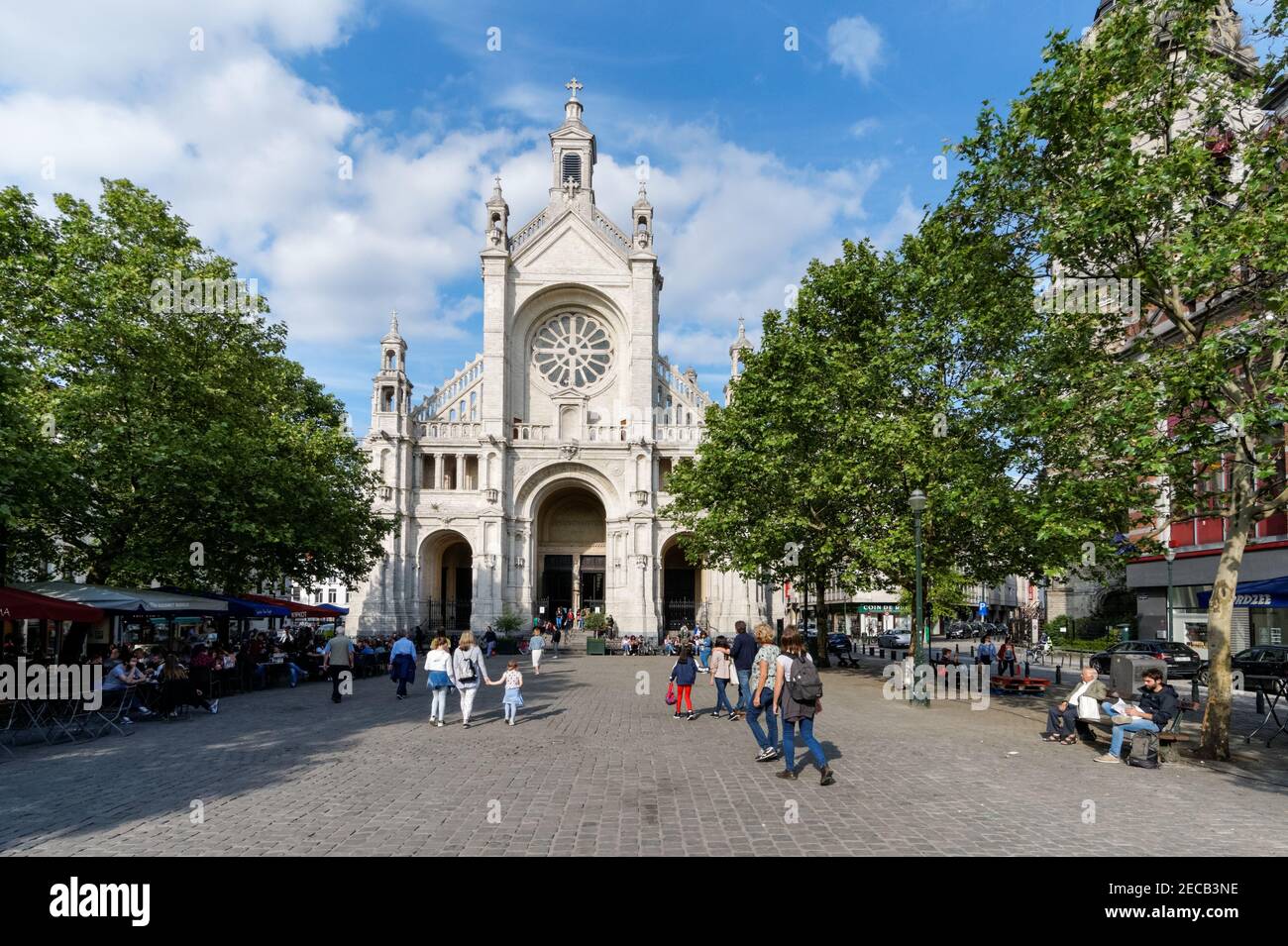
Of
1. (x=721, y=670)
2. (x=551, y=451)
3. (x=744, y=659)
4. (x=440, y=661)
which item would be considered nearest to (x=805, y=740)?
(x=744, y=659)

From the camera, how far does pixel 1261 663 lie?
22.8 m

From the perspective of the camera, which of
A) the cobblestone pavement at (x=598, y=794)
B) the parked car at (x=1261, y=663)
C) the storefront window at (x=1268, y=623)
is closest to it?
the cobblestone pavement at (x=598, y=794)

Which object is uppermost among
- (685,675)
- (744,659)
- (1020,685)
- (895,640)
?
(744,659)

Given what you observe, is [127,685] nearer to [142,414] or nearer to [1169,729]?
[142,414]

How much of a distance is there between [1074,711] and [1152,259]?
25.1 ft

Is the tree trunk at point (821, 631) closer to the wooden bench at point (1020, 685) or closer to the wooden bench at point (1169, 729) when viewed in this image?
the wooden bench at point (1020, 685)

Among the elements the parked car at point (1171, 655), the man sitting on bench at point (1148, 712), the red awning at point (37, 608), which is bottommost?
the parked car at point (1171, 655)

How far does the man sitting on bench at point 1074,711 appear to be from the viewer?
13938 millimetres

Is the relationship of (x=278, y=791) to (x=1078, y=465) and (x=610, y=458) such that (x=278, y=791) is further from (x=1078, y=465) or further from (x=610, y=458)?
(x=610, y=458)

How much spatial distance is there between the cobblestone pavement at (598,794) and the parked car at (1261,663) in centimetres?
1206

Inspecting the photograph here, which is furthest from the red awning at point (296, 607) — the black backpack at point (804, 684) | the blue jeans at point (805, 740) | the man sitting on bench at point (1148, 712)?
the man sitting on bench at point (1148, 712)
